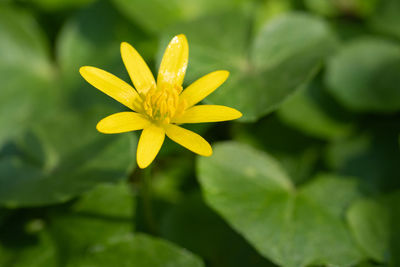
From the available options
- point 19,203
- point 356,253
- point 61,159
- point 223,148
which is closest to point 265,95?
A: point 223,148

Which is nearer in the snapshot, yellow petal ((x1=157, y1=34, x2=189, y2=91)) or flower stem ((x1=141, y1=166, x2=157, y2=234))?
yellow petal ((x1=157, y1=34, x2=189, y2=91))

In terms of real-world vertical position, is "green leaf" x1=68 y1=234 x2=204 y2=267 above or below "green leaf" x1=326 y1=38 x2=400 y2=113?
below

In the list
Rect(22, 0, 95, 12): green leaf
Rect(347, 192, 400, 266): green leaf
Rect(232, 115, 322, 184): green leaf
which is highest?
Rect(22, 0, 95, 12): green leaf

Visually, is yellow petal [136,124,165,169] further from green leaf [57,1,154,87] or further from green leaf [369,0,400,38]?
green leaf [369,0,400,38]

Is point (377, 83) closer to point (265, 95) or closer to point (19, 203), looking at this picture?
point (265, 95)

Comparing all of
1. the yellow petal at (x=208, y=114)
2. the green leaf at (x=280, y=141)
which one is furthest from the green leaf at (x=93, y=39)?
the yellow petal at (x=208, y=114)

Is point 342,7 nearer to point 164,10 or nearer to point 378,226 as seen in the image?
point 164,10

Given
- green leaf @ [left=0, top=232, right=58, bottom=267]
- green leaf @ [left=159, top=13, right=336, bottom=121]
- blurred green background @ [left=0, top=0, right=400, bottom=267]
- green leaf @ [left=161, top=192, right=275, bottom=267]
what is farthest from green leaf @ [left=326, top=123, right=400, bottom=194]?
green leaf @ [left=0, top=232, right=58, bottom=267]
